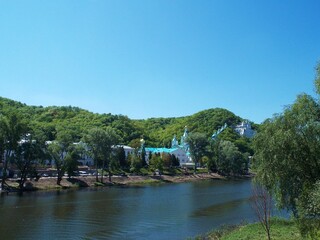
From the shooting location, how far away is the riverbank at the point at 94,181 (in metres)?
69.7

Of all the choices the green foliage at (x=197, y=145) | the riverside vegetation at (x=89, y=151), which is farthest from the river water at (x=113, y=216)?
the green foliage at (x=197, y=145)

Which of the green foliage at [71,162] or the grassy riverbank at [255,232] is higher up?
the green foliage at [71,162]

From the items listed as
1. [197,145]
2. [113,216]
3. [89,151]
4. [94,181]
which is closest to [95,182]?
[94,181]

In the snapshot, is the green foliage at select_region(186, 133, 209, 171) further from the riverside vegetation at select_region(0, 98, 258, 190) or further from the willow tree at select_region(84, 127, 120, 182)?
the willow tree at select_region(84, 127, 120, 182)

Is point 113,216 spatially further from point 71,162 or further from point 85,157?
point 85,157

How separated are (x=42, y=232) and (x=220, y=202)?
97.2 ft

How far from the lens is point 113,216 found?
41312 mm

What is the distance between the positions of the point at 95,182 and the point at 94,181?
0.90 metres

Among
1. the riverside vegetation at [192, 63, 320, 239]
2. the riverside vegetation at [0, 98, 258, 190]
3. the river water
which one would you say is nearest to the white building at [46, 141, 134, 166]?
the riverside vegetation at [0, 98, 258, 190]

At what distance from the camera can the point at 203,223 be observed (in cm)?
3741

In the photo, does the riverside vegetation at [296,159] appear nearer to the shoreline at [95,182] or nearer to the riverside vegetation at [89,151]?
the riverside vegetation at [89,151]

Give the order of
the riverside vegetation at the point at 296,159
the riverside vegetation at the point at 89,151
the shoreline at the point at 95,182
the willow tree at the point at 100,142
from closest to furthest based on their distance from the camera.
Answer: the riverside vegetation at the point at 296,159, the riverside vegetation at the point at 89,151, the shoreline at the point at 95,182, the willow tree at the point at 100,142

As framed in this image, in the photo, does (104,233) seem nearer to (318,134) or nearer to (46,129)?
(318,134)

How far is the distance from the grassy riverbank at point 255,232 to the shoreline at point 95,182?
44464 millimetres
